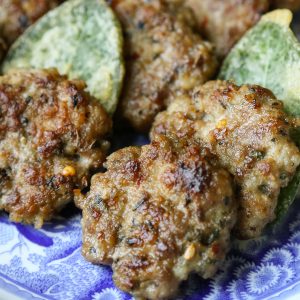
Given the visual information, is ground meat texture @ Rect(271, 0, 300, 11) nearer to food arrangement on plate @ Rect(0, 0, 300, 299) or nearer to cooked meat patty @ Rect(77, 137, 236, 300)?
food arrangement on plate @ Rect(0, 0, 300, 299)

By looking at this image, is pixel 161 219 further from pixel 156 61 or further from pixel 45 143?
pixel 156 61

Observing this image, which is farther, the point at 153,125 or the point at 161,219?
the point at 153,125

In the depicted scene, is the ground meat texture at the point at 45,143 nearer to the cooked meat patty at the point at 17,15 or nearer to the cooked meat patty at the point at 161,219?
the cooked meat patty at the point at 161,219

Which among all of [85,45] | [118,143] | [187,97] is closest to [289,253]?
[187,97]

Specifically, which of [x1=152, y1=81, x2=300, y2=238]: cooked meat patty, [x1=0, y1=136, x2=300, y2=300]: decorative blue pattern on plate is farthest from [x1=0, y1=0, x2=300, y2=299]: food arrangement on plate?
[x1=0, y1=136, x2=300, y2=300]: decorative blue pattern on plate

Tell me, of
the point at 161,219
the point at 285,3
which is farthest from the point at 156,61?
the point at 161,219

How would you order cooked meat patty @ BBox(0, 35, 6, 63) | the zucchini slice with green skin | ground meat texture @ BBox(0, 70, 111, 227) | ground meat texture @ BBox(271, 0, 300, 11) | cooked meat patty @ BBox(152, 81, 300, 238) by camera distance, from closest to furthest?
cooked meat patty @ BBox(152, 81, 300, 238), ground meat texture @ BBox(0, 70, 111, 227), the zucchini slice with green skin, cooked meat patty @ BBox(0, 35, 6, 63), ground meat texture @ BBox(271, 0, 300, 11)
